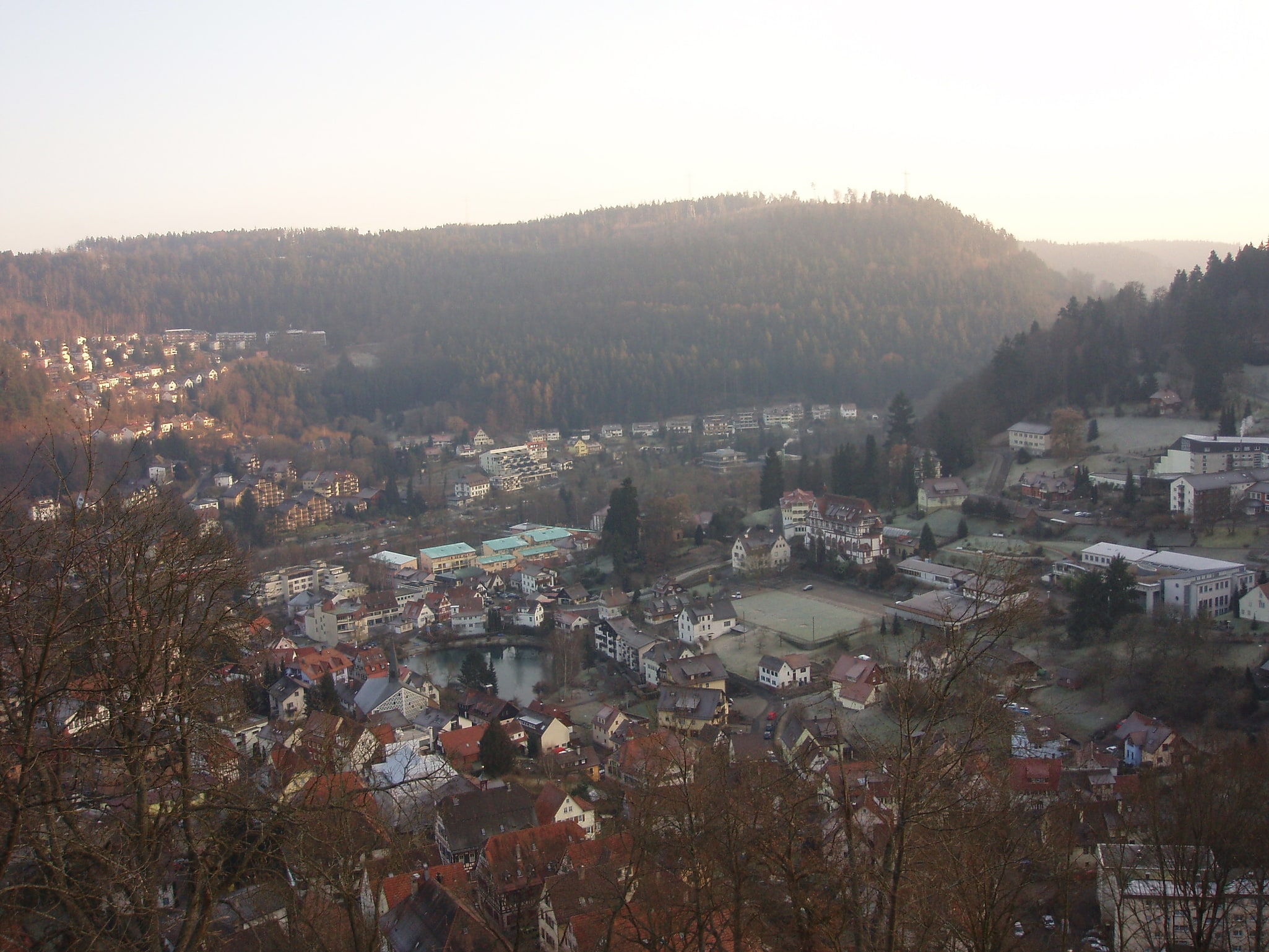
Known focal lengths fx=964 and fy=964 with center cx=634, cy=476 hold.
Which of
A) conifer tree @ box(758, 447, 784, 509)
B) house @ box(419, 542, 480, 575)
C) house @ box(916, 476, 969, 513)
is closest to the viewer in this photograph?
house @ box(916, 476, 969, 513)

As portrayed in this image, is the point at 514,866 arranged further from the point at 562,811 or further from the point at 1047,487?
the point at 1047,487

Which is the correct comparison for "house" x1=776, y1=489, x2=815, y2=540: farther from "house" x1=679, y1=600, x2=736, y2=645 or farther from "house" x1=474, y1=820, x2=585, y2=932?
"house" x1=474, y1=820, x2=585, y2=932

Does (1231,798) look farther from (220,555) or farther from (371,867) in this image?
(220,555)

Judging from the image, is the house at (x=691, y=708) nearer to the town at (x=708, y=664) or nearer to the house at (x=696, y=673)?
the town at (x=708, y=664)

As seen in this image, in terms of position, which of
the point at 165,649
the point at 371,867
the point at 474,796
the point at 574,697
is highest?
the point at 165,649

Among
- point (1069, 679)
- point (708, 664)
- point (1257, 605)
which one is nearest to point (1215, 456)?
point (1257, 605)

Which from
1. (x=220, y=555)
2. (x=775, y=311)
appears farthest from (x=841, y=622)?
(x=775, y=311)

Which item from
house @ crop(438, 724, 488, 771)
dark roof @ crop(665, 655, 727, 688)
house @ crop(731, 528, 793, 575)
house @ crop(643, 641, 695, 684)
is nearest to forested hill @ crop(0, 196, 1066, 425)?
house @ crop(731, 528, 793, 575)
